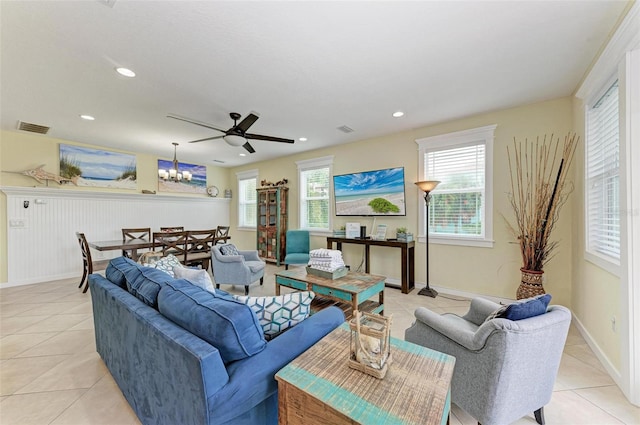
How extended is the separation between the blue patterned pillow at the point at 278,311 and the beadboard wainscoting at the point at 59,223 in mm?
5468

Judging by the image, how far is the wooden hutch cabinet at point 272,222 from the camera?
5.90 meters

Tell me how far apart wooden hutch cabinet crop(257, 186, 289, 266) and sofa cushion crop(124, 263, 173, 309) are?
4.04 meters

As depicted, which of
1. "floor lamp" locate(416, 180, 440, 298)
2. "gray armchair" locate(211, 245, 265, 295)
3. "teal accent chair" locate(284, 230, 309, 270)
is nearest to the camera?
"floor lamp" locate(416, 180, 440, 298)

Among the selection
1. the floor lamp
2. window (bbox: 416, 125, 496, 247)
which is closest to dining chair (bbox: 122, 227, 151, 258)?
the floor lamp

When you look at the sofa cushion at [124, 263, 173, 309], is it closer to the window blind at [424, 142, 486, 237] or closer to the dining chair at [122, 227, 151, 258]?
the dining chair at [122, 227, 151, 258]

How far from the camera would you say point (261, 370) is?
3.59 ft

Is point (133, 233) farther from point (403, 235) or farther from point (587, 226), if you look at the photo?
point (587, 226)

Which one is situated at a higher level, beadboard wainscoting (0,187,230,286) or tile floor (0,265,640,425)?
beadboard wainscoting (0,187,230,286)

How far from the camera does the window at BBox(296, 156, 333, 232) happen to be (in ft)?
17.5

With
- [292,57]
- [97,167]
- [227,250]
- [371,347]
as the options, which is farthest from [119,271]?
[97,167]

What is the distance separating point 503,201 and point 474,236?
1.98ft

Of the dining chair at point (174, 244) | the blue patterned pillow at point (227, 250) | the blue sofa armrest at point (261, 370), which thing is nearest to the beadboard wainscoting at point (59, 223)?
the dining chair at point (174, 244)

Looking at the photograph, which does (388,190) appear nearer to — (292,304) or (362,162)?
(362,162)

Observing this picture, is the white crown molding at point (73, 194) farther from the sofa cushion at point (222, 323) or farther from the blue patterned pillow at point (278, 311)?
the blue patterned pillow at point (278, 311)
